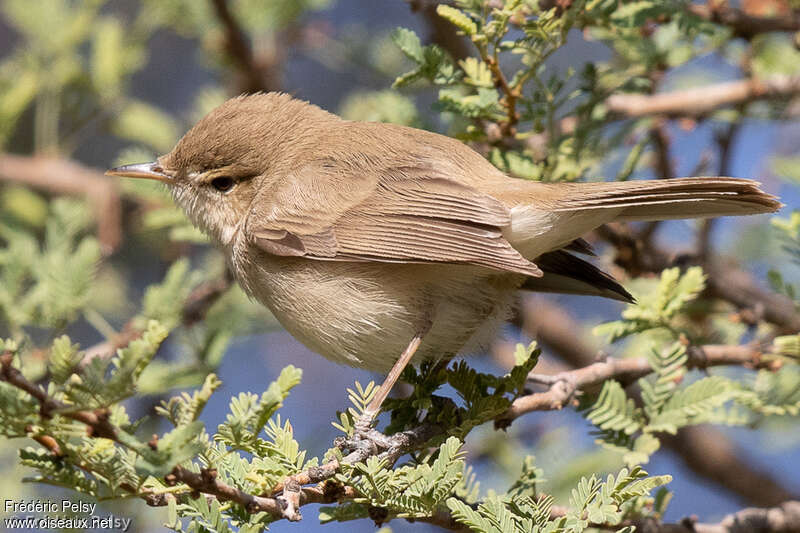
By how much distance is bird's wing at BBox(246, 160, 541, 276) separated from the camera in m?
3.14

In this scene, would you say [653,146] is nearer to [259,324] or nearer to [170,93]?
[259,324]

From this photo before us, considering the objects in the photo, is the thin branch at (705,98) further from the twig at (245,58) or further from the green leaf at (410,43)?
the twig at (245,58)

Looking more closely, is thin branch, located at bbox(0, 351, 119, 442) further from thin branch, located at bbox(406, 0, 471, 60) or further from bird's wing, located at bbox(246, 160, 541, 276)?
thin branch, located at bbox(406, 0, 471, 60)

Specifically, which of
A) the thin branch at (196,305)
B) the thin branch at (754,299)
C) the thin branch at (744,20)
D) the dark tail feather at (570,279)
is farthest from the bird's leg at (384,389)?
the thin branch at (744,20)

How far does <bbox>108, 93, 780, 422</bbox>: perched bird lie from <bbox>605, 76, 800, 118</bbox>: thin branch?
1124 mm

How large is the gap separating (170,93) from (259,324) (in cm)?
446

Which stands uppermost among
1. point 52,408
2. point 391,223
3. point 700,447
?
point 700,447

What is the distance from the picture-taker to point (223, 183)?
3.87 m

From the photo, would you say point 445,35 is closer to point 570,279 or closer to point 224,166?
point 224,166

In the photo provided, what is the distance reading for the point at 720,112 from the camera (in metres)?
4.52

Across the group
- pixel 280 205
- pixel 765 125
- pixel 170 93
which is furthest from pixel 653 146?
pixel 170 93

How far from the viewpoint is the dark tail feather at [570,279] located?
353cm

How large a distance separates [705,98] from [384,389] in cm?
261

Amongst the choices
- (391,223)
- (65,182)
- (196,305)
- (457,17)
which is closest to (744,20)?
(457,17)
